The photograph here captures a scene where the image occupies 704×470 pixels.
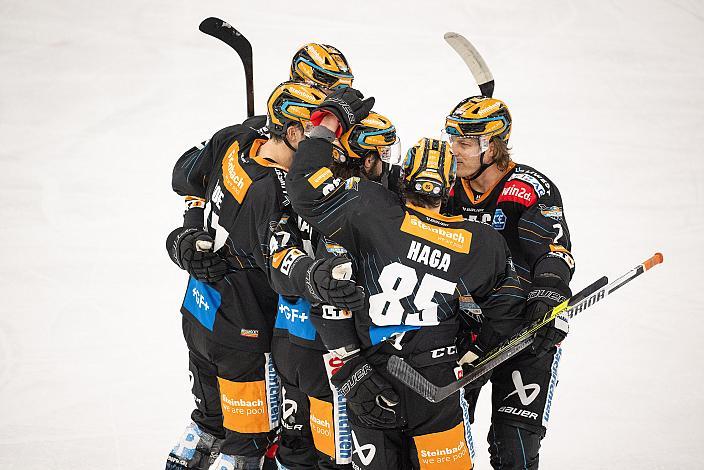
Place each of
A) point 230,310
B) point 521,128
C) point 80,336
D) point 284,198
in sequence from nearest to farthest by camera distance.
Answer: point 284,198, point 230,310, point 80,336, point 521,128

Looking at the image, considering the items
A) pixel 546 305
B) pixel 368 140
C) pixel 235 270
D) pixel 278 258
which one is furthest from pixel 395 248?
pixel 235 270

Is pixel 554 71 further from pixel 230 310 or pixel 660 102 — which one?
pixel 230 310

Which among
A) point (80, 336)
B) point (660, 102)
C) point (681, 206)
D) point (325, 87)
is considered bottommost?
point (80, 336)

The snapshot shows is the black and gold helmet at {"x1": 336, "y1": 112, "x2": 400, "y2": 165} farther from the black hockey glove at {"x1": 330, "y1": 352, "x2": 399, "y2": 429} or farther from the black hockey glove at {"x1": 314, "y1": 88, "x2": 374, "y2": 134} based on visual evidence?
the black hockey glove at {"x1": 330, "y1": 352, "x2": 399, "y2": 429}

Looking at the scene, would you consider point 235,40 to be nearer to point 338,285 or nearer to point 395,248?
point 395,248

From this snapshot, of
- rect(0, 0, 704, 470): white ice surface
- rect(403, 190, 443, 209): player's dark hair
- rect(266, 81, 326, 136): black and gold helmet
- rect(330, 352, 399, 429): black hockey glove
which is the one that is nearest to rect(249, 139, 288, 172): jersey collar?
rect(266, 81, 326, 136): black and gold helmet

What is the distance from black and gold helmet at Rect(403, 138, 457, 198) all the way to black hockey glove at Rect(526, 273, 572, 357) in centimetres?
60

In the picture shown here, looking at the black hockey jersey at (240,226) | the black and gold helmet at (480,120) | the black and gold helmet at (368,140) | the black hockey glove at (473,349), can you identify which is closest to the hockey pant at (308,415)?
the black hockey jersey at (240,226)

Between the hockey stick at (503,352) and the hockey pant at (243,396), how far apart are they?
86 centimetres

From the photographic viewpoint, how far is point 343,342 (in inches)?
129

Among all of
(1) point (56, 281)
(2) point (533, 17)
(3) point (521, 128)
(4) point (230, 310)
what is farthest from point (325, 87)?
(2) point (533, 17)

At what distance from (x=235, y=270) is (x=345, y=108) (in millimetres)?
950

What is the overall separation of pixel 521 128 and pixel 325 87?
3897 millimetres

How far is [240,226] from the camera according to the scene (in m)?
3.75
